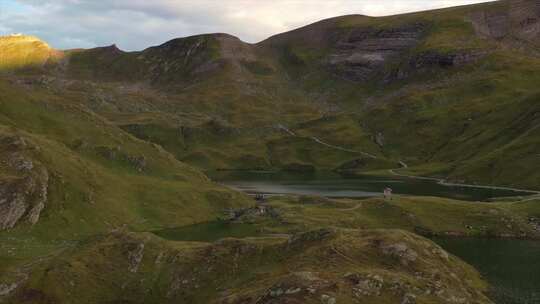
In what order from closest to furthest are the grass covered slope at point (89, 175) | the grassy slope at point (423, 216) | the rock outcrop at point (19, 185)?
the rock outcrop at point (19, 185) → the grass covered slope at point (89, 175) → the grassy slope at point (423, 216)

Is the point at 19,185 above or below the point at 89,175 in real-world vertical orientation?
above

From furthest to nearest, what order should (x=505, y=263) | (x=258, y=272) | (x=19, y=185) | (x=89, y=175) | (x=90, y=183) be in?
(x=89, y=175)
(x=90, y=183)
(x=19, y=185)
(x=505, y=263)
(x=258, y=272)

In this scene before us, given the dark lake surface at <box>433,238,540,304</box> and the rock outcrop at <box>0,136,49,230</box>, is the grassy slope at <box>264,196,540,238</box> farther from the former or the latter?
the rock outcrop at <box>0,136,49,230</box>

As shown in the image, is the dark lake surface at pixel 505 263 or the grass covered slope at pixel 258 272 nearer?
the grass covered slope at pixel 258 272

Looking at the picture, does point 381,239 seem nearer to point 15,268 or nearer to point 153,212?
point 15,268

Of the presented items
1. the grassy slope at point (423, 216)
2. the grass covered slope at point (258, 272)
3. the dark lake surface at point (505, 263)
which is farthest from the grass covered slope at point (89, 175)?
the dark lake surface at point (505, 263)

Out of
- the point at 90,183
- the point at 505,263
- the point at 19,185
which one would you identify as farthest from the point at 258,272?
the point at 90,183

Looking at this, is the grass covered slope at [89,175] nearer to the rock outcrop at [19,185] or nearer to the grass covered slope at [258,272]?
the rock outcrop at [19,185]

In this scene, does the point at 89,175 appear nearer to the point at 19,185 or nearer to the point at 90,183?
the point at 90,183
